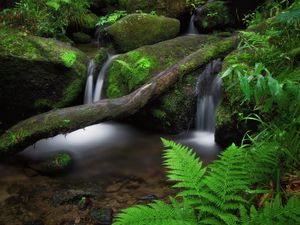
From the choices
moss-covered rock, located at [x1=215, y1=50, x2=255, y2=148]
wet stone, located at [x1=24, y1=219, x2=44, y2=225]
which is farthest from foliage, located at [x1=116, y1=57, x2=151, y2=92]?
wet stone, located at [x1=24, y1=219, x2=44, y2=225]

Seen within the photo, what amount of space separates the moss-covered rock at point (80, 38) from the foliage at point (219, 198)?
7.89 meters

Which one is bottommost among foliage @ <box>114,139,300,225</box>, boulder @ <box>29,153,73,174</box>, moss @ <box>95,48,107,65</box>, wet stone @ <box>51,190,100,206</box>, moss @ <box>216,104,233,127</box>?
wet stone @ <box>51,190,100,206</box>

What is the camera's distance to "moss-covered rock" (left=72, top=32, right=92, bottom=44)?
975 cm

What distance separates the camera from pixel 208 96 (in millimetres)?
6969

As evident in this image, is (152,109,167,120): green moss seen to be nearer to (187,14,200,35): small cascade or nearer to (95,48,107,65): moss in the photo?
(95,48,107,65): moss

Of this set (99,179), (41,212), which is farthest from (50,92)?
(41,212)

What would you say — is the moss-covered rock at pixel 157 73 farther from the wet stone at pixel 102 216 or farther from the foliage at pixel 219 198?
the foliage at pixel 219 198

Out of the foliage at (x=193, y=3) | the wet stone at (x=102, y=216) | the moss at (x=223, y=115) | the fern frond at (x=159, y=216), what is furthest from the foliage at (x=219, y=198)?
the foliage at (x=193, y=3)

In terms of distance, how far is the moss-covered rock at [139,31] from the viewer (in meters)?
9.07

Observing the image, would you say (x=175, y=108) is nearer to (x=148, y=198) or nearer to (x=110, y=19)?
(x=148, y=198)

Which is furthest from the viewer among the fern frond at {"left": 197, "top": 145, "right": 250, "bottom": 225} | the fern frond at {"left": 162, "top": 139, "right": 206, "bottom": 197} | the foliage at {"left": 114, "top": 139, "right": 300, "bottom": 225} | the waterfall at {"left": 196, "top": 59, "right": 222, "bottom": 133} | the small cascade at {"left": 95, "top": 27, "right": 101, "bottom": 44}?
the small cascade at {"left": 95, "top": 27, "right": 101, "bottom": 44}

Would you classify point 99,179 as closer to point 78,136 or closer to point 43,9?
point 78,136

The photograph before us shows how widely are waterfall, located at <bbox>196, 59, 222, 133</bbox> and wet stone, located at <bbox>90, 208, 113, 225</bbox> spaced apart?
3.00m

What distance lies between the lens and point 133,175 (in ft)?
18.4
